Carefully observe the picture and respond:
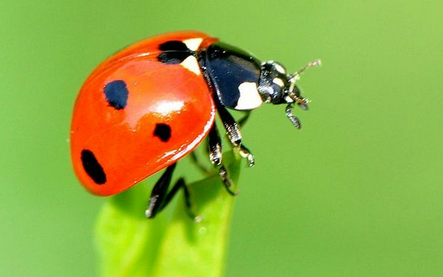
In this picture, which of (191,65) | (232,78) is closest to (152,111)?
(191,65)

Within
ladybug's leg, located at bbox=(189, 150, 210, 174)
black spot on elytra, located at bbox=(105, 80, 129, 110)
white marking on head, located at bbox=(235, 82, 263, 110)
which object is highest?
black spot on elytra, located at bbox=(105, 80, 129, 110)

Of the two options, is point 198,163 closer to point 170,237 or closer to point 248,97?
point 248,97

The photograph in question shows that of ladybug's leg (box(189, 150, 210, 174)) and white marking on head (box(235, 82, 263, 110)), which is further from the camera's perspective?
ladybug's leg (box(189, 150, 210, 174))

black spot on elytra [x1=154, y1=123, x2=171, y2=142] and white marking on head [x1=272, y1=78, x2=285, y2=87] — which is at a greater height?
white marking on head [x1=272, y1=78, x2=285, y2=87]

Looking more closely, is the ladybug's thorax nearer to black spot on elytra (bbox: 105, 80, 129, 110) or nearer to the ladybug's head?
the ladybug's head

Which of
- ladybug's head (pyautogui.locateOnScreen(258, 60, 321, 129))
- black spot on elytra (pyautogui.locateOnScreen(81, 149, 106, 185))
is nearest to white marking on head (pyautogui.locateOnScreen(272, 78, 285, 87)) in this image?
ladybug's head (pyautogui.locateOnScreen(258, 60, 321, 129))

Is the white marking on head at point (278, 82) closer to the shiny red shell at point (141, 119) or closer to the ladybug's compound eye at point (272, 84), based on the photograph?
the ladybug's compound eye at point (272, 84)

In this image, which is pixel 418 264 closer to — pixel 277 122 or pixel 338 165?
pixel 338 165

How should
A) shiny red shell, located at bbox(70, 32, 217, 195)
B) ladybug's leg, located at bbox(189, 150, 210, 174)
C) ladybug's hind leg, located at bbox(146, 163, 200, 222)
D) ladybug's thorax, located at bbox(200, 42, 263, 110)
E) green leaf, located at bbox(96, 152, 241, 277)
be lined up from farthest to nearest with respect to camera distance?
1. ladybug's leg, located at bbox(189, 150, 210, 174)
2. ladybug's thorax, located at bbox(200, 42, 263, 110)
3. shiny red shell, located at bbox(70, 32, 217, 195)
4. ladybug's hind leg, located at bbox(146, 163, 200, 222)
5. green leaf, located at bbox(96, 152, 241, 277)
